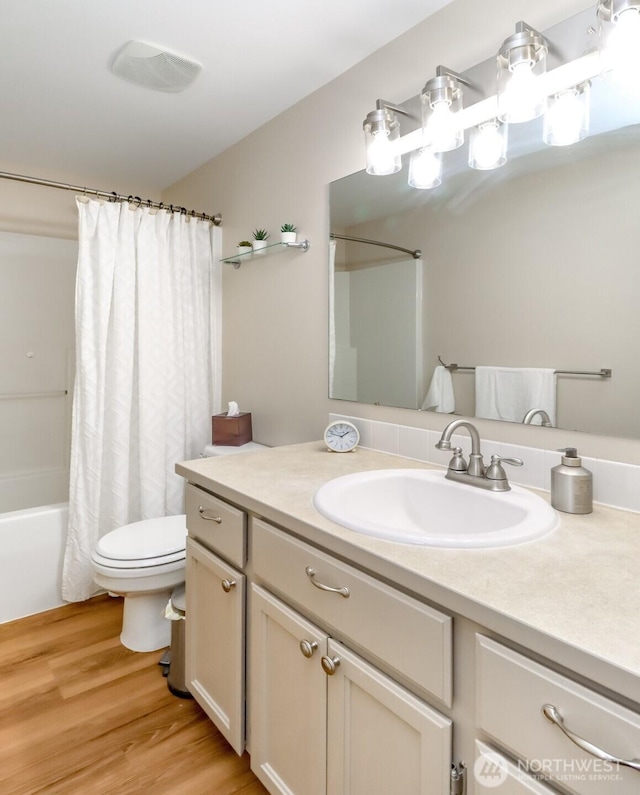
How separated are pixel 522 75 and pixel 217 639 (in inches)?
67.2

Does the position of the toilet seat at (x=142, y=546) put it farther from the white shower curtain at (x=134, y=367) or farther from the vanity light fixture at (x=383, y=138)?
the vanity light fixture at (x=383, y=138)

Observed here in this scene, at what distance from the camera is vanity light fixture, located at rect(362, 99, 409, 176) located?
4.99 ft

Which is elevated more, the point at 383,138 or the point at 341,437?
the point at 383,138

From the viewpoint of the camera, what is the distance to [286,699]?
1090mm

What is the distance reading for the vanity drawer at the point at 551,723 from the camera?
0.54m

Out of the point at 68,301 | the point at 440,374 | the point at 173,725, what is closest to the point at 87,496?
the point at 173,725

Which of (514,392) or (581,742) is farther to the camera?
(514,392)

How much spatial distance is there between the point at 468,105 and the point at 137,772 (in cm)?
214

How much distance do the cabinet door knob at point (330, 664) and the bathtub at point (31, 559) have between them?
1753 millimetres

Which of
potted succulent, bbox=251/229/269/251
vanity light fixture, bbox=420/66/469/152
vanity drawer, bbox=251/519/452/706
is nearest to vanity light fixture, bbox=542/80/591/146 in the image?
vanity light fixture, bbox=420/66/469/152

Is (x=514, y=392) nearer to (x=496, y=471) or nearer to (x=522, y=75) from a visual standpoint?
(x=496, y=471)

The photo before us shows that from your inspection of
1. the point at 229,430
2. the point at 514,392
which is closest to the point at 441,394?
the point at 514,392

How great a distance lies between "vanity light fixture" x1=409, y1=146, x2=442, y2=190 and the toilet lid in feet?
5.11

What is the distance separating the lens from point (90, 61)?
5.78 feet
